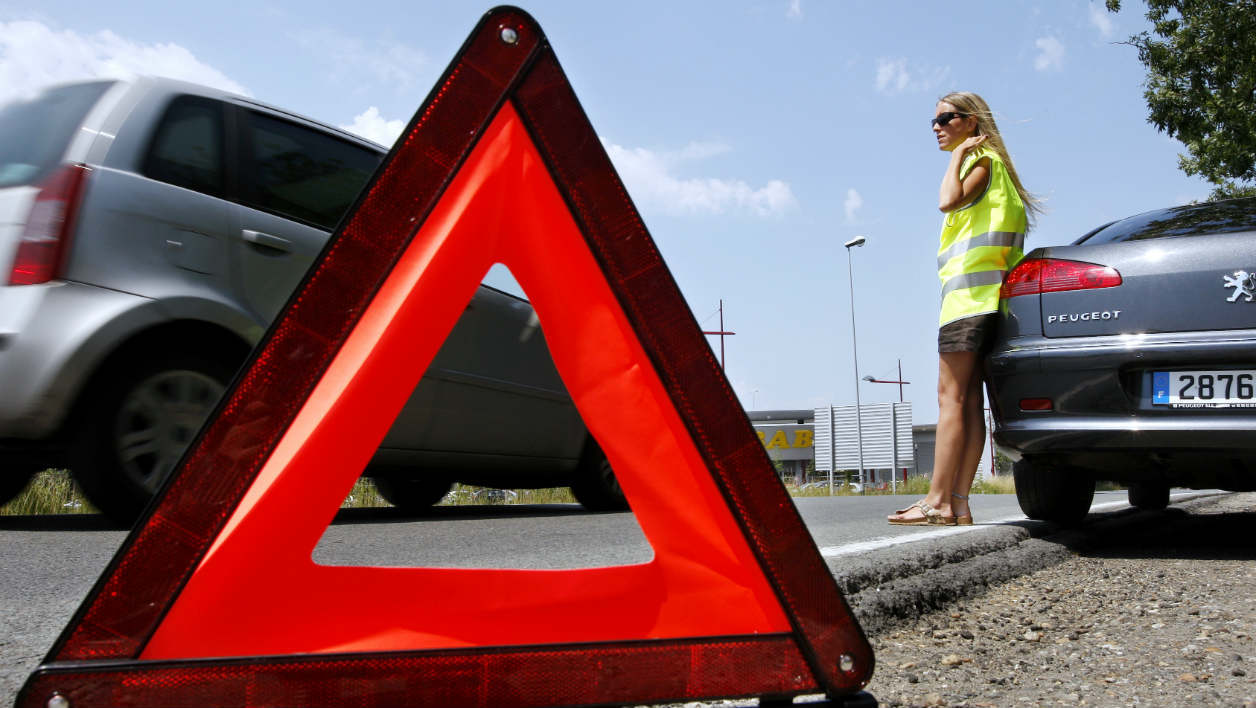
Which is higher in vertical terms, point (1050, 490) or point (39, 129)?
point (39, 129)

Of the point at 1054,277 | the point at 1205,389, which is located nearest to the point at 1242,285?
the point at 1205,389

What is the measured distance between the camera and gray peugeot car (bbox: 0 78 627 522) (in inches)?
134

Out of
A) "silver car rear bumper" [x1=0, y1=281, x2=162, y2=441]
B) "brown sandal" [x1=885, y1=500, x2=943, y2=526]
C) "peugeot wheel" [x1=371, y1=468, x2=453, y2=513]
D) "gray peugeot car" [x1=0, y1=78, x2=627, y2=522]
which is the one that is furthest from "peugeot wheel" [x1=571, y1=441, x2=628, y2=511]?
"silver car rear bumper" [x1=0, y1=281, x2=162, y2=441]

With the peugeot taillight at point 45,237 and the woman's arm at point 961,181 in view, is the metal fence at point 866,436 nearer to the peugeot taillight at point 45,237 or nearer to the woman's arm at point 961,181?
the woman's arm at point 961,181

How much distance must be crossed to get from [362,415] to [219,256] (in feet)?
9.40

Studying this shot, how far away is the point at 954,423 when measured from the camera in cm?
446

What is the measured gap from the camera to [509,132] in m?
1.46

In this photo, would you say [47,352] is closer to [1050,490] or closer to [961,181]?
[961,181]

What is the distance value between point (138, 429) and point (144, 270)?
61cm

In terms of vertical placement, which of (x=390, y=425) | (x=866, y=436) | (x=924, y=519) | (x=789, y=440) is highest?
(x=390, y=425)

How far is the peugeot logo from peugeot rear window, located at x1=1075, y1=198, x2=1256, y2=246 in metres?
0.23

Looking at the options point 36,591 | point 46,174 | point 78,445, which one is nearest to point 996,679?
point 36,591

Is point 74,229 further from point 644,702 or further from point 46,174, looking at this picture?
point 644,702

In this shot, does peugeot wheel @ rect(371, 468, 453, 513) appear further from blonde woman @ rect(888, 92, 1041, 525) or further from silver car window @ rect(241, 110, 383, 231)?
blonde woman @ rect(888, 92, 1041, 525)
